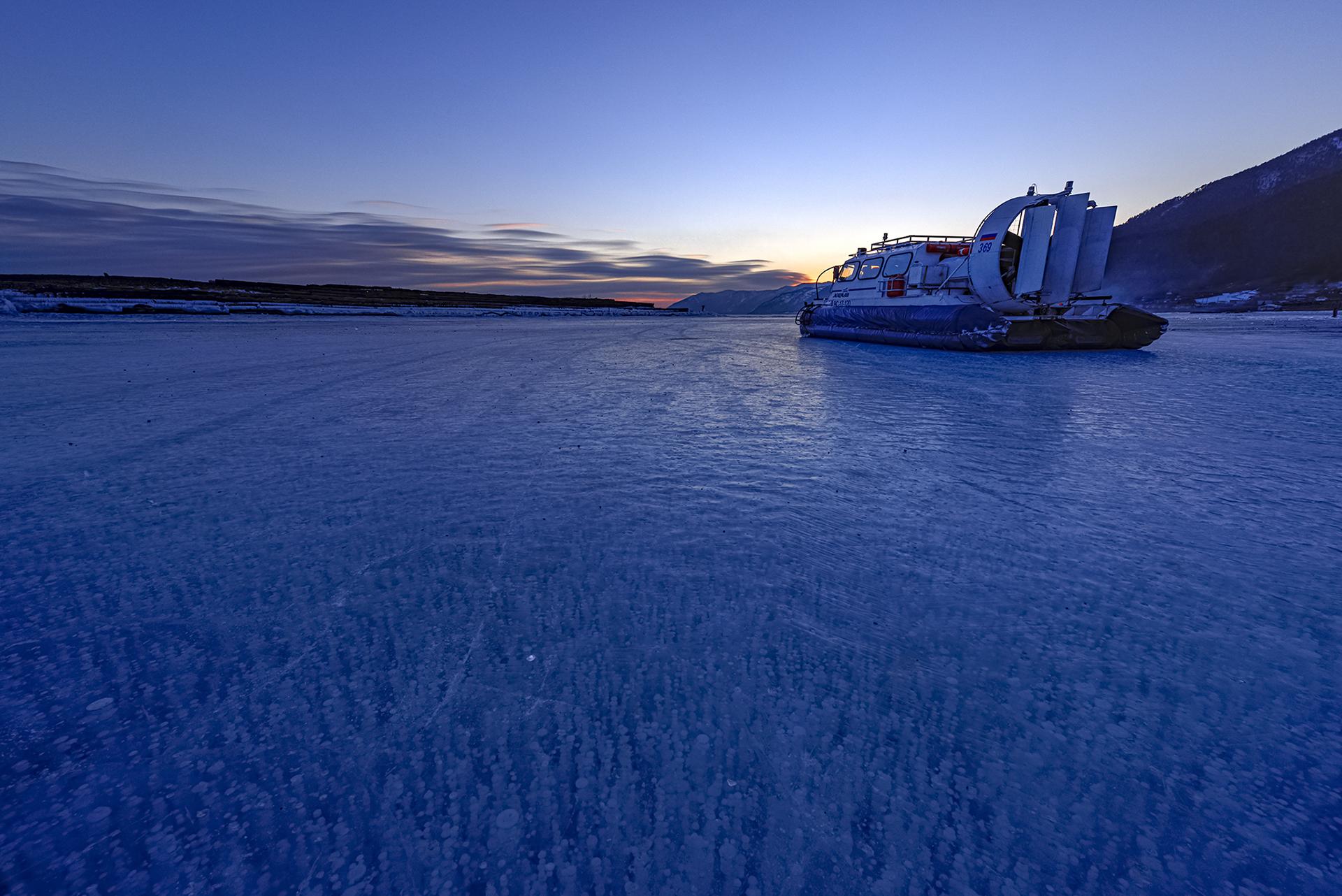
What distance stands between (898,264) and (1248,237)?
132m

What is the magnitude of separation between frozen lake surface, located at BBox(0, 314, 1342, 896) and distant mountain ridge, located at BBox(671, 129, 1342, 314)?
106221 mm

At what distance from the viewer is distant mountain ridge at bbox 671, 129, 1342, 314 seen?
3376 inches

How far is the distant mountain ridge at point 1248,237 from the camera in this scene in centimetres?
8575

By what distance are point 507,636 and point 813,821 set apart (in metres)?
1.10

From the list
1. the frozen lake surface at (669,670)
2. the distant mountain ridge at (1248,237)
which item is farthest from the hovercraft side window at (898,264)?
the distant mountain ridge at (1248,237)

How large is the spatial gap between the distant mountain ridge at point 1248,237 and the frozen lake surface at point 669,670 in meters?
106

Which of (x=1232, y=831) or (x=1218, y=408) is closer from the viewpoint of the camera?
(x=1232, y=831)

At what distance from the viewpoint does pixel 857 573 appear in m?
2.25

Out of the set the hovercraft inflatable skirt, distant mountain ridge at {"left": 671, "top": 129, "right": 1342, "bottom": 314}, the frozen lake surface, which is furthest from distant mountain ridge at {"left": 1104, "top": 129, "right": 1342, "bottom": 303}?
the frozen lake surface

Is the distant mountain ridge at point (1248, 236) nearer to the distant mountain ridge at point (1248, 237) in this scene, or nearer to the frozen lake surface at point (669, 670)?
the distant mountain ridge at point (1248, 237)

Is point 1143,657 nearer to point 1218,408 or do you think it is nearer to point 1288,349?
point 1218,408

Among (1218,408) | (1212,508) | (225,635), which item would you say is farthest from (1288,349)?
(225,635)

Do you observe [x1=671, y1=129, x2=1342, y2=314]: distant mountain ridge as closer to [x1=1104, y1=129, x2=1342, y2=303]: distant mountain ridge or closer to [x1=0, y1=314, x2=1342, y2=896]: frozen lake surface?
[x1=1104, y1=129, x2=1342, y2=303]: distant mountain ridge

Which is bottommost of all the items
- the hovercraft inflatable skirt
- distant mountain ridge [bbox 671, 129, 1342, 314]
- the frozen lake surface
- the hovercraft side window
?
the frozen lake surface
